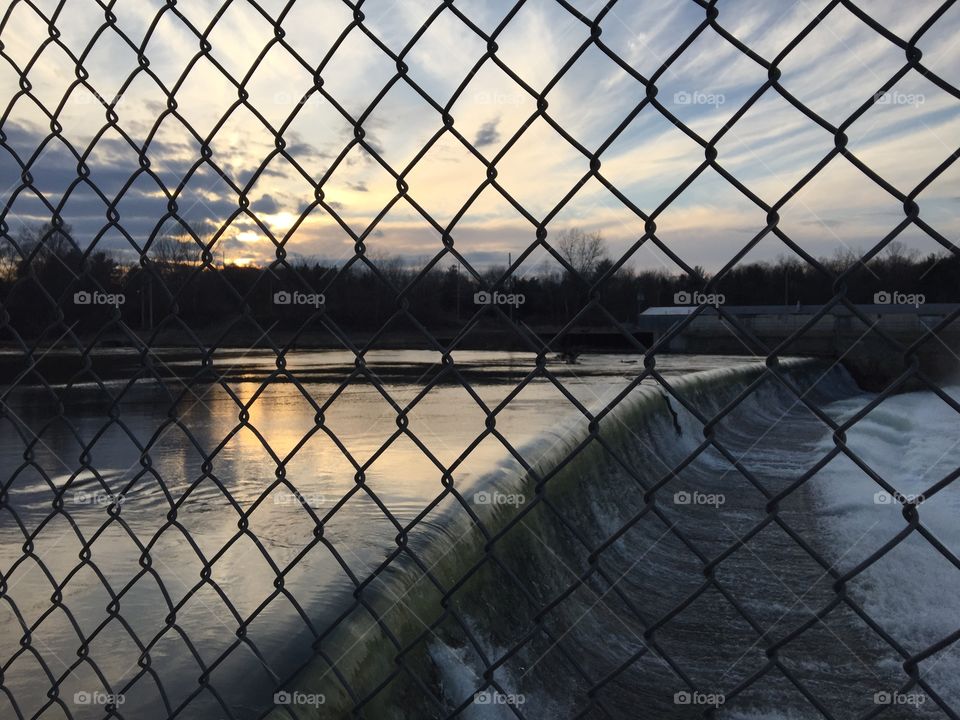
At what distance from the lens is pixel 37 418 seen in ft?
35.6

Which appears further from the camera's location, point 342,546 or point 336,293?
point 342,546

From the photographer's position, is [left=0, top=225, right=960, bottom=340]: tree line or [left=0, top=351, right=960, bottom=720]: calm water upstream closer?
[left=0, top=225, right=960, bottom=340]: tree line

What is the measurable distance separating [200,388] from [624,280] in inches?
581

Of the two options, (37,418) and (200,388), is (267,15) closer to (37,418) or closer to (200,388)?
(37,418)

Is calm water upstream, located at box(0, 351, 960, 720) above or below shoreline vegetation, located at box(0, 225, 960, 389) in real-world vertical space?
below

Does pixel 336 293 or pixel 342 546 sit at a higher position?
pixel 336 293

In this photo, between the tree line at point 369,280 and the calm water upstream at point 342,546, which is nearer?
the tree line at point 369,280

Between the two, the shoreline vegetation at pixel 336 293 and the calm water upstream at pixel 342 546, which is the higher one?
the shoreline vegetation at pixel 336 293

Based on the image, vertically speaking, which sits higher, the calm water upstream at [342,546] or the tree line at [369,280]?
the tree line at [369,280]

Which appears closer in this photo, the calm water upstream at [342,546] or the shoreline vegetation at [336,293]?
the shoreline vegetation at [336,293]

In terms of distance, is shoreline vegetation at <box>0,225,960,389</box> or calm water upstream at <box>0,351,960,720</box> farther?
calm water upstream at <box>0,351,960,720</box>

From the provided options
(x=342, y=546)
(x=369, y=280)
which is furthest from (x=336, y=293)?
(x=342, y=546)

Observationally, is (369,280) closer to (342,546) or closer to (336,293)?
(336,293)

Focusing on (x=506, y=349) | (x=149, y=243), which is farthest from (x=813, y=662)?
(x=506, y=349)
